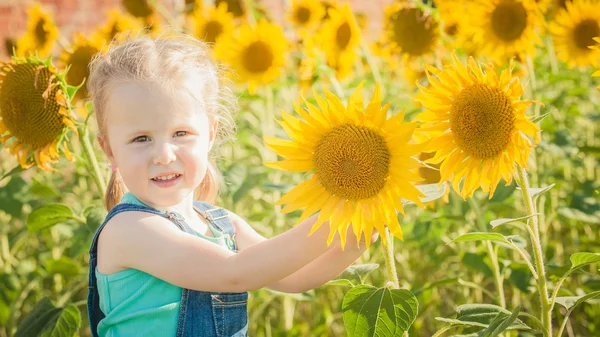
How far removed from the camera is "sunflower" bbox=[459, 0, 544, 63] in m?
2.23

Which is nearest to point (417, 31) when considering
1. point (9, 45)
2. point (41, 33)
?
point (41, 33)

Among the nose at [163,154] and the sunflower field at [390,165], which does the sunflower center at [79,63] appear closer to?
the sunflower field at [390,165]

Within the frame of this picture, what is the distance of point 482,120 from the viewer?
3.93 feet

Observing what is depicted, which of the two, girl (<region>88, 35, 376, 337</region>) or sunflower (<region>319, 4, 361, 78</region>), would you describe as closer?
girl (<region>88, 35, 376, 337</region>)

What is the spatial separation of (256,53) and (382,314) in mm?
1843

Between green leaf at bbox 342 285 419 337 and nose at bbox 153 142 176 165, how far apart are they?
38 cm

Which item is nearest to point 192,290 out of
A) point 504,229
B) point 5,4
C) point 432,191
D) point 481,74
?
point 432,191

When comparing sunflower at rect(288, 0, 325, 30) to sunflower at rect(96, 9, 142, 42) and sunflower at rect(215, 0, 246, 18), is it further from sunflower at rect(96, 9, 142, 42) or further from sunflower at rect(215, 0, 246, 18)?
sunflower at rect(96, 9, 142, 42)

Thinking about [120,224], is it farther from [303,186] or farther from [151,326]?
[303,186]

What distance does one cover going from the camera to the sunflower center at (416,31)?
Answer: 94.2 inches

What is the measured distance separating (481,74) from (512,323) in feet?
1.35

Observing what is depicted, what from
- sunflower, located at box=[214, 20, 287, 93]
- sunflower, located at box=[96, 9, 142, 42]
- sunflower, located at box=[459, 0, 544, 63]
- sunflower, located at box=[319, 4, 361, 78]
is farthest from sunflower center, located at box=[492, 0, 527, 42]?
sunflower, located at box=[96, 9, 142, 42]

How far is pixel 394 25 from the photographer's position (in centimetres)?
249

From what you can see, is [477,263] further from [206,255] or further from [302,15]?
[302,15]
